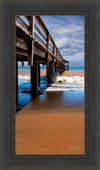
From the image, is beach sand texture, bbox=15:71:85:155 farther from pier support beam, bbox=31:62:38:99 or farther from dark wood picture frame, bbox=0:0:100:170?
pier support beam, bbox=31:62:38:99

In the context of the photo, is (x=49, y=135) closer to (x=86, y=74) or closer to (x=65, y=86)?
(x=86, y=74)

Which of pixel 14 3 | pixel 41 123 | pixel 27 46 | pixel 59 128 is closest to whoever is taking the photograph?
pixel 14 3

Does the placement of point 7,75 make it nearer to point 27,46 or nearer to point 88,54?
point 88,54

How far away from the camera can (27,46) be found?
3.75 metres

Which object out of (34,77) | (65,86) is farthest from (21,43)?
(65,86)

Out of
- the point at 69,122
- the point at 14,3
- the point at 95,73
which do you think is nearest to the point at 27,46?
the point at 69,122

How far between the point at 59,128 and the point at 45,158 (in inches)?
63.3

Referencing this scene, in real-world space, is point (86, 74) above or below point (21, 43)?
below

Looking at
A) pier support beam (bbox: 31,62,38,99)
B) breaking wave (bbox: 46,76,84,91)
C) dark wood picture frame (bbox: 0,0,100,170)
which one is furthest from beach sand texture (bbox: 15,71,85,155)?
breaking wave (bbox: 46,76,84,91)

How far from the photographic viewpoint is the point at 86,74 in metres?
1.26

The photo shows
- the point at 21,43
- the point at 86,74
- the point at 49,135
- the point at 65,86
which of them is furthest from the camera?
the point at 65,86

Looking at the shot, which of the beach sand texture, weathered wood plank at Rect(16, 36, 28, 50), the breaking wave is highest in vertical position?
weathered wood plank at Rect(16, 36, 28, 50)

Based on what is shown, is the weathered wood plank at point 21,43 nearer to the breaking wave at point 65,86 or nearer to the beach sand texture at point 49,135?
the beach sand texture at point 49,135

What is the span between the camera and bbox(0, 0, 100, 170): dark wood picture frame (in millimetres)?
1232
